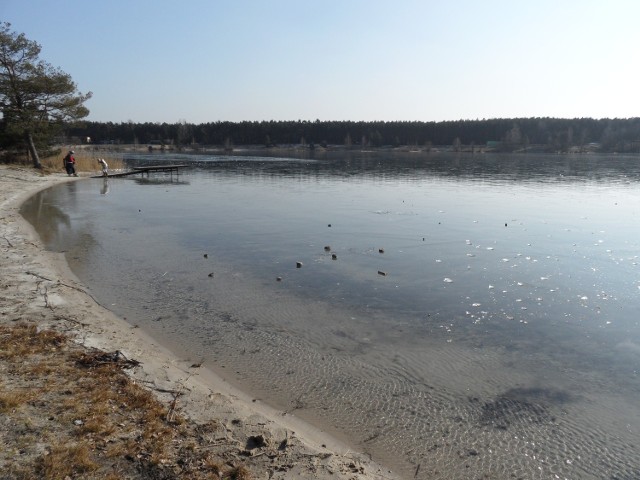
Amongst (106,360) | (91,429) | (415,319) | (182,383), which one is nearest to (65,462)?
(91,429)

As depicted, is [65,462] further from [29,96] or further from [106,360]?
[29,96]

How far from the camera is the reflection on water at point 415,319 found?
21.5 ft

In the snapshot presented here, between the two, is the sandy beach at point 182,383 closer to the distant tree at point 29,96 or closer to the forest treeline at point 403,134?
the distant tree at point 29,96

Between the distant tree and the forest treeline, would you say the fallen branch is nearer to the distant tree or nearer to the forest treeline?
the distant tree

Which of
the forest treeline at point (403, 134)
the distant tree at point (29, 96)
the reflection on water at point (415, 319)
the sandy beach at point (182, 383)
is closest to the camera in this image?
the sandy beach at point (182, 383)

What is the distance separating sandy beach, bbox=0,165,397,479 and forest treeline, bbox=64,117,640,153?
16653cm

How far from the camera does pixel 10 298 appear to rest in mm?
10023

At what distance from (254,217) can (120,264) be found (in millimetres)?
10523

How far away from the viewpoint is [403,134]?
19162 cm

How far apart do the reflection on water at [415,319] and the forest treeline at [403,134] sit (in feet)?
511

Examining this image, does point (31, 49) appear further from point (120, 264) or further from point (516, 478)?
point (516, 478)

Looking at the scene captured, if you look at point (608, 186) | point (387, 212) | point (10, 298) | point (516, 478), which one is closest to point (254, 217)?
point (387, 212)

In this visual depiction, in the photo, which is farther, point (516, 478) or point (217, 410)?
point (217, 410)

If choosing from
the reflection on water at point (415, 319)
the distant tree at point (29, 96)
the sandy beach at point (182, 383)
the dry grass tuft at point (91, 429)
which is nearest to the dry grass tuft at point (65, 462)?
the dry grass tuft at point (91, 429)
